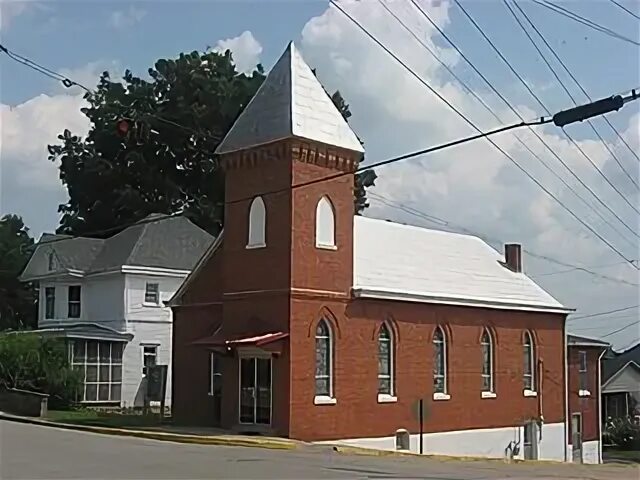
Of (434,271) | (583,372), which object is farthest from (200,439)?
(583,372)

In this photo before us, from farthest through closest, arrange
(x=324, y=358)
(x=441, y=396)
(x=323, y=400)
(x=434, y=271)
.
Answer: (x=434, y=271)
(x=441, y=396)
(x=324, y=358)
(x=323, y=400)

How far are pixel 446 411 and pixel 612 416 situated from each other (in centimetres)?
3225

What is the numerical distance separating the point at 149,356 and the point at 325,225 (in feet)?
64.3

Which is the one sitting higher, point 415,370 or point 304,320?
point 304,320

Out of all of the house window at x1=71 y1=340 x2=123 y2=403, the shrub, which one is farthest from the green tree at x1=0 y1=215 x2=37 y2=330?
the shrub

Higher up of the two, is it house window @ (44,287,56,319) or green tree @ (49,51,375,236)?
green tree @ (49,51,375,236)

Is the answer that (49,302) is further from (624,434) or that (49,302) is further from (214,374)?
(624,434)

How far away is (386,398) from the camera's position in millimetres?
35406

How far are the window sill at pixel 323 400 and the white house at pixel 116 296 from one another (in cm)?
1544

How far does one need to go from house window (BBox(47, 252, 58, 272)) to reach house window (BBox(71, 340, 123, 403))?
23.5ft

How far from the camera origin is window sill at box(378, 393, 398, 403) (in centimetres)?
3523

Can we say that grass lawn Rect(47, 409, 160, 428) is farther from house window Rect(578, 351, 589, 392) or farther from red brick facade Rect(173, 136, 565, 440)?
house window Rect(578, 351, 589, 392)

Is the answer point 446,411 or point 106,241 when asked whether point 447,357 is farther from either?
point 106,241

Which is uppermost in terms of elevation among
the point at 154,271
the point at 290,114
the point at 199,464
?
the point at 290,114
